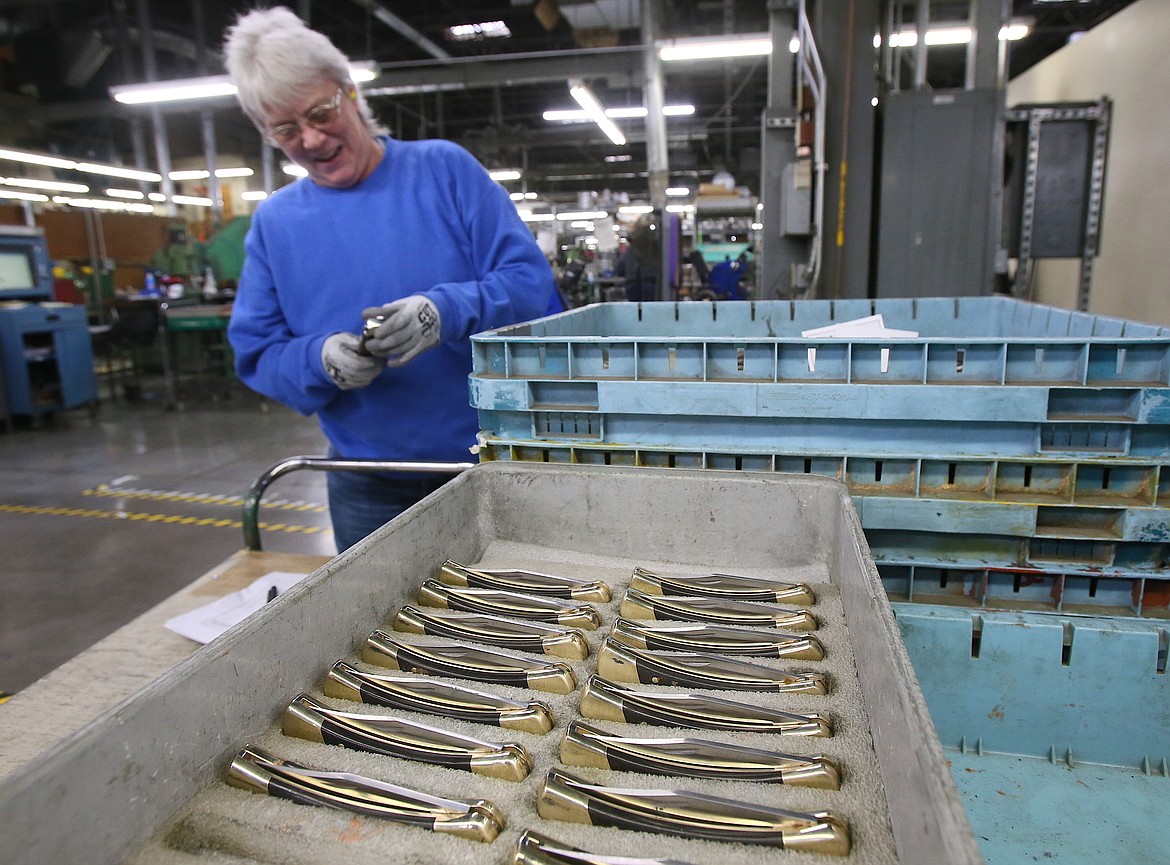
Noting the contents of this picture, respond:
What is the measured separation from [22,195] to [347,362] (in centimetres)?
1589

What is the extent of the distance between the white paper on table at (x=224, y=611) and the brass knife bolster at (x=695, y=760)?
103cm

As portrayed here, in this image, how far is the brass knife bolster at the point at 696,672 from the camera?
84 centimetres

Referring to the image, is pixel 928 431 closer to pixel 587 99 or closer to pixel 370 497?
pixel 370 497

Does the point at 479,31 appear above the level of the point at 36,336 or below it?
above

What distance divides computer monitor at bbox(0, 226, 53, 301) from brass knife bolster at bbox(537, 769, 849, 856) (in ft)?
28.3

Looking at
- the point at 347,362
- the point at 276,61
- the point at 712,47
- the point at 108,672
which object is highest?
the point at 712,47

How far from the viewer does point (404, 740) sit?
2.49 ft

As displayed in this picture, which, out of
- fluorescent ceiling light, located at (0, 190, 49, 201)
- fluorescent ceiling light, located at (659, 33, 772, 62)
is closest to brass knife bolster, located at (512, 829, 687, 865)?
fluorescent ceiling light, located at (659, 33, 772, 62)

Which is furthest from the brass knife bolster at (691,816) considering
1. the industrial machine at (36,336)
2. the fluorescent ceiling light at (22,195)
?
the fluorescent ceiling light at (22,195)

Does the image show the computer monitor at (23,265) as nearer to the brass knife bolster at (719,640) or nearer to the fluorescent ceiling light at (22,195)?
the fluorescent ceiling light at (22,195)

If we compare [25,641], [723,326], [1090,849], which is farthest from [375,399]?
[25,641]

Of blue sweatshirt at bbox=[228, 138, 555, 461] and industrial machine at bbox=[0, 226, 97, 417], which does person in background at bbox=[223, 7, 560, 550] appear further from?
industrial machine at bbox=[0, 226, 97, 417]

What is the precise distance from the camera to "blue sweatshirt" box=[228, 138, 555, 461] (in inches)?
71.2

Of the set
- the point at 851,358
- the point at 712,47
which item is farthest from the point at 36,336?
the point at 851,358
